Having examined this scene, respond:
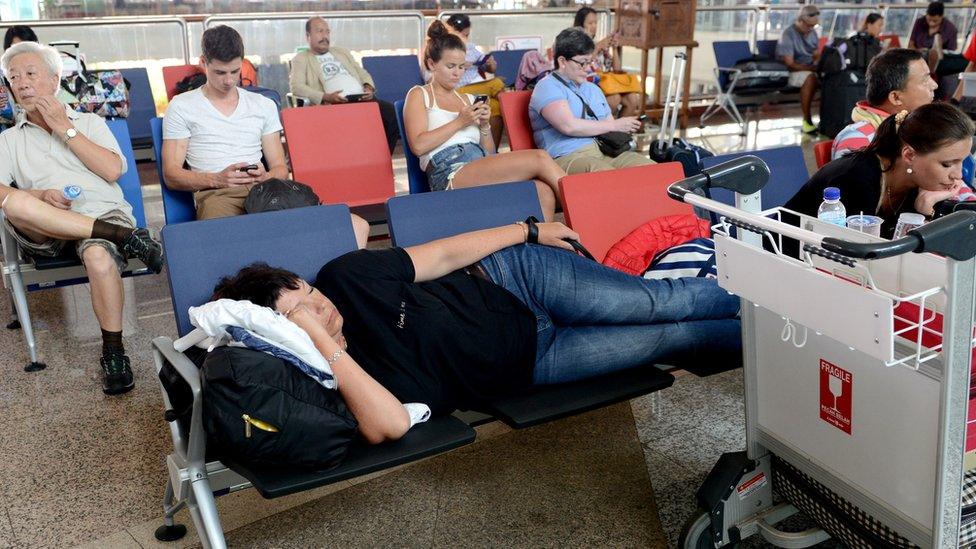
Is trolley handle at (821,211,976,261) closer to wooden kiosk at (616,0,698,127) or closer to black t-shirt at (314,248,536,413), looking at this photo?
black t-shirt at (314,248,536,413)

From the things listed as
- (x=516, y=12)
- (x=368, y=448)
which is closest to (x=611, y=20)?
(x=516, y=12)

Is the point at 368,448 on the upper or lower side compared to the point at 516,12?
lower

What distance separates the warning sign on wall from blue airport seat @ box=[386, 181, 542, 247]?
1.32 m

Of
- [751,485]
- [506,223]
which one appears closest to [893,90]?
[506,223]

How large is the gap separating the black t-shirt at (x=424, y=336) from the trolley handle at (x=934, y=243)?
3.38 feet

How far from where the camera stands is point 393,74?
6676 millimetres

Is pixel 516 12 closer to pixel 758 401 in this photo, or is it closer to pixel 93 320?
pixel 93 320

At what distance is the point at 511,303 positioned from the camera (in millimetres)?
2320

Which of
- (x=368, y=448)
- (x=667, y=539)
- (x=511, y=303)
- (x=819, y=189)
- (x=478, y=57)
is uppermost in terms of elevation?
(x=478, y=57)

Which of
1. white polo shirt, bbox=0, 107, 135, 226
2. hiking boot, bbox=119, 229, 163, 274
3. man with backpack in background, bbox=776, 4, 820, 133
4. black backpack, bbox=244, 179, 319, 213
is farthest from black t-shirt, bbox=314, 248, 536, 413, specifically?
man with backpack in background, bbox=776, 4, 820, 133

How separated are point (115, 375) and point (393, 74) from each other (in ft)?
13.5

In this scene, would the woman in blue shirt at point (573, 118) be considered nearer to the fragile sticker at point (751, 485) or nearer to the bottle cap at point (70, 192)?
the bottle cap at point (70, 192)

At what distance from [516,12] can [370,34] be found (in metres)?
1.57

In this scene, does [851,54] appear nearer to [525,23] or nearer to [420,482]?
[525,23]
